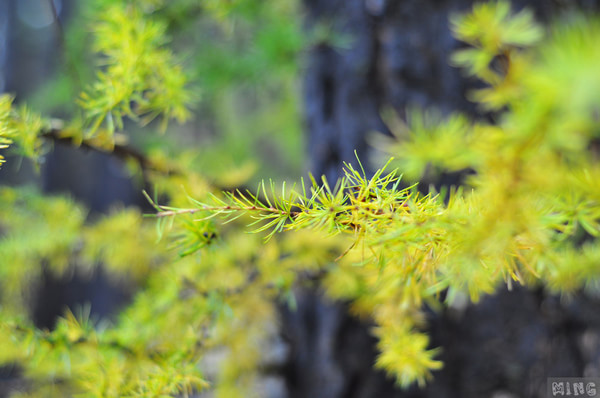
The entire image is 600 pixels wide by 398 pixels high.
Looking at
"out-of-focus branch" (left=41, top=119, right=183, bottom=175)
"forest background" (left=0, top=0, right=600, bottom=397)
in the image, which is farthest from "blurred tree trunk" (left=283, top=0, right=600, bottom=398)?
"out-of-focus branch" (left=41, top=119, right=183, bottom=175)

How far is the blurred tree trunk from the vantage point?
2.48 feet

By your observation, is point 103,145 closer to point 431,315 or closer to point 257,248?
point 257,248

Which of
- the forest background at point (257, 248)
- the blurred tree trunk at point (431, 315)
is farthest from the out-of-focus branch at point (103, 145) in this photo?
the blurred tree trunk at point (431, 315)

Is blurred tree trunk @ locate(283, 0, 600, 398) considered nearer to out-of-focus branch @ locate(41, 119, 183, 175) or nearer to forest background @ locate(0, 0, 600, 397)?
forest background @ locate(0, 0, 600, 397)

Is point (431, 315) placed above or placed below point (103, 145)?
below

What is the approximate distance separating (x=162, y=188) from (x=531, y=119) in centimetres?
58

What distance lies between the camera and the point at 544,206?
32cm

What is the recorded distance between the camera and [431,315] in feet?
2.59

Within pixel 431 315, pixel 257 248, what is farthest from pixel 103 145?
pixel 431 315

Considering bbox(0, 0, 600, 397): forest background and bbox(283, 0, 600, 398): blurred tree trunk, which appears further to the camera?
bbox(283, 0, 600, 398): blurred tree trunk

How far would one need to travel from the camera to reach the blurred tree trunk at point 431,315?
75 centimetres

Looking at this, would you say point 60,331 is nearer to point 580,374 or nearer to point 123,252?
point 123,252

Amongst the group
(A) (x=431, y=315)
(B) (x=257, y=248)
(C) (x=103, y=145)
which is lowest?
(A) (x=431, y=315)

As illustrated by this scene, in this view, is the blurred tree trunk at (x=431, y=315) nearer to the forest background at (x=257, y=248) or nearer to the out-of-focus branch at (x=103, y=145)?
the forest background at (x=257, y=248)
